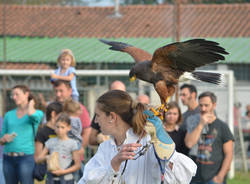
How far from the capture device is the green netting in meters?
10.0

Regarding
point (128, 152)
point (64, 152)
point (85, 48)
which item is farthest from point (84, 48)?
point (128, 152)

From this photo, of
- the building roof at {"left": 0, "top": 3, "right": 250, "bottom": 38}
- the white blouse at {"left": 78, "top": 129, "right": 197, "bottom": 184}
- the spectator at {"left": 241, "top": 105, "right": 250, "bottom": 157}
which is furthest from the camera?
the building roof at {"left": 0, "top": 3, "right": 250, "bottom": 38}

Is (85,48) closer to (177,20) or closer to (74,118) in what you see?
(177,20)

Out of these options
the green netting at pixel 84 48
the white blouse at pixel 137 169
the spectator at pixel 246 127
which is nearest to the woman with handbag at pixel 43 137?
the white blouse at pixel 137 169

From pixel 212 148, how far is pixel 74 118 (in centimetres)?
174

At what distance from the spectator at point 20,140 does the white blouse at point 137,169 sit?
3214 millimetres

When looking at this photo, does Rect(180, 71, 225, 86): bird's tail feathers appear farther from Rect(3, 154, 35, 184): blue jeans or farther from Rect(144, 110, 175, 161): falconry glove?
Rect(3, 154, 35, 184): blue jeans

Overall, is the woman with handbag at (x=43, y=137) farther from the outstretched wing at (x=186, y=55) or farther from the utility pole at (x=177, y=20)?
the utility pole at (x=177, y=20)

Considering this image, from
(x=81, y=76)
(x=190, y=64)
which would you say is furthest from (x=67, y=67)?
(x=190, y=64)

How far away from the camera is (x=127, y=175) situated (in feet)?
9.04

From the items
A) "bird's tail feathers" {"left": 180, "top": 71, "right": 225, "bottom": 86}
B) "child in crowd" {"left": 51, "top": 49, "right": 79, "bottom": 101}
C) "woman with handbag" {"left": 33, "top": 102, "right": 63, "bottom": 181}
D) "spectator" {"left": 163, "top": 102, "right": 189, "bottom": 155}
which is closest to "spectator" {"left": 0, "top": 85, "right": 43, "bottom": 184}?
"woman with handbag" {"left": 33, "top": 102, "right": 63, "bottom": 181}

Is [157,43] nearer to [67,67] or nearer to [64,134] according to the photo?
[67,67]

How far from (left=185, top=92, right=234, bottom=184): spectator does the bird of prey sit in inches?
53.1

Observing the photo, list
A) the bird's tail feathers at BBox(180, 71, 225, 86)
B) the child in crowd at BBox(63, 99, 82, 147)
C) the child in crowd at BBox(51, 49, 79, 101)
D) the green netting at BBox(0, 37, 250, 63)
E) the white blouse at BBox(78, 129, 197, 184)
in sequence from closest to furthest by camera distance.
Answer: the white blouse at BBox(78, 129, 197, 184)
the bird's tail feathers at BBox(180, 71, 225, 86)
the child in crowd at BBox(63, 99, 82, 147)
the child in crowd at BBox(51, 49, 79, 101)
the green netting at BBox(0, 37, 250, 63)
